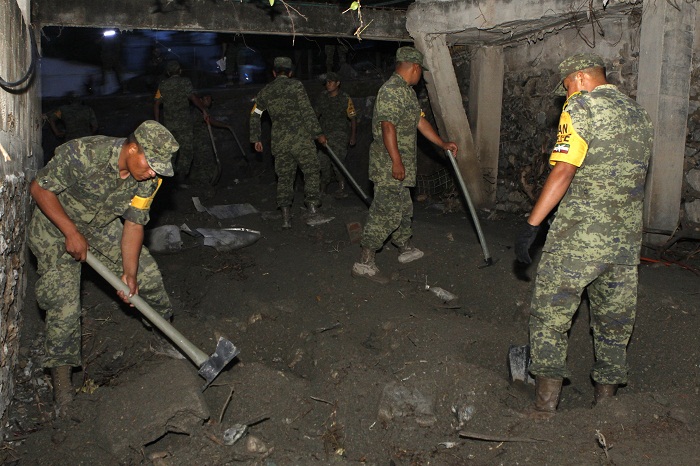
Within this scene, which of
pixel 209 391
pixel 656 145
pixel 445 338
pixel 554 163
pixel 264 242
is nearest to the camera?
pixel 554 163

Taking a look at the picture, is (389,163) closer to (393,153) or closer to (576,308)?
(393,153)

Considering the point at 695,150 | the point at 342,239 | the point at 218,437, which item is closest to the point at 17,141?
the point at 218,437

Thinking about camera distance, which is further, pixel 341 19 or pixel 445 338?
pixel 341 19

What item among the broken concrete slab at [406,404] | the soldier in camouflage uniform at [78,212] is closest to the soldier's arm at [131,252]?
the soldier in camouflage uniform at [78,212]

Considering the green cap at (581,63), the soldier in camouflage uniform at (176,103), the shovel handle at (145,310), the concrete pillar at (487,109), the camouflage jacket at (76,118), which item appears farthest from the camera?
the camouflage jacket at (76,118)

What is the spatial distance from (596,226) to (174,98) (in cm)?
689

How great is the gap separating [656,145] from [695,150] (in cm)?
45

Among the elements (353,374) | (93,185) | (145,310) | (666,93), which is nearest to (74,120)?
(93,185)

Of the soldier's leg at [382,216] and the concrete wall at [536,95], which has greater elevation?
the concrete wall at [536,95]

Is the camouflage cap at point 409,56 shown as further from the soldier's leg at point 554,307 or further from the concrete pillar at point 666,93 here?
the soldier's leg at point 554,307

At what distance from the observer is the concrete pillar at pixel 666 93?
547cm

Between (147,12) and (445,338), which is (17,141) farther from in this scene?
(445,338)

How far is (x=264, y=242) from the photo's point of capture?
22.5ft

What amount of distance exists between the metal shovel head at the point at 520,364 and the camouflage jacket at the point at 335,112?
553cm
